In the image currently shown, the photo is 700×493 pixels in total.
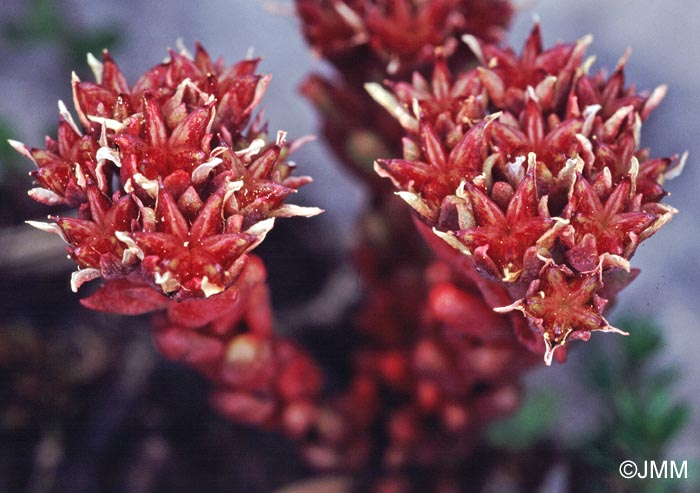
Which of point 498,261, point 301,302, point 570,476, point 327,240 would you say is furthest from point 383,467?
point 498,261

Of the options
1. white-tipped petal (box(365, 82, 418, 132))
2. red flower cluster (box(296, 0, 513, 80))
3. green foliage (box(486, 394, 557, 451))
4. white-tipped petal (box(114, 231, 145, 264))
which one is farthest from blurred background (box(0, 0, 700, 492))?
white-tipped petal (box(114, 231, 145, 264))

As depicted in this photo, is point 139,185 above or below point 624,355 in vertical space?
below

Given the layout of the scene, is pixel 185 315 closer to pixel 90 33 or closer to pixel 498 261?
pixel 498 261

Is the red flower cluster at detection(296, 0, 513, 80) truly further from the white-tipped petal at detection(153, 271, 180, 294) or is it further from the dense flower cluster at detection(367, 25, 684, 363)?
the white-tipped petal at detection(153, 271, 180, 294)

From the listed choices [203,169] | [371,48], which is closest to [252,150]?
[203,169]

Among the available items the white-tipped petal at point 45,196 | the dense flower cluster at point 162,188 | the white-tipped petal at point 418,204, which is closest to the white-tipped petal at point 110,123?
the dense flower cluster at point 162,188

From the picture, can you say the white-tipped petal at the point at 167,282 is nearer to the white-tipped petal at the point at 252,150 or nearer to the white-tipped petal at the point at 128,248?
the white-tipped petal at the point at 128,248
